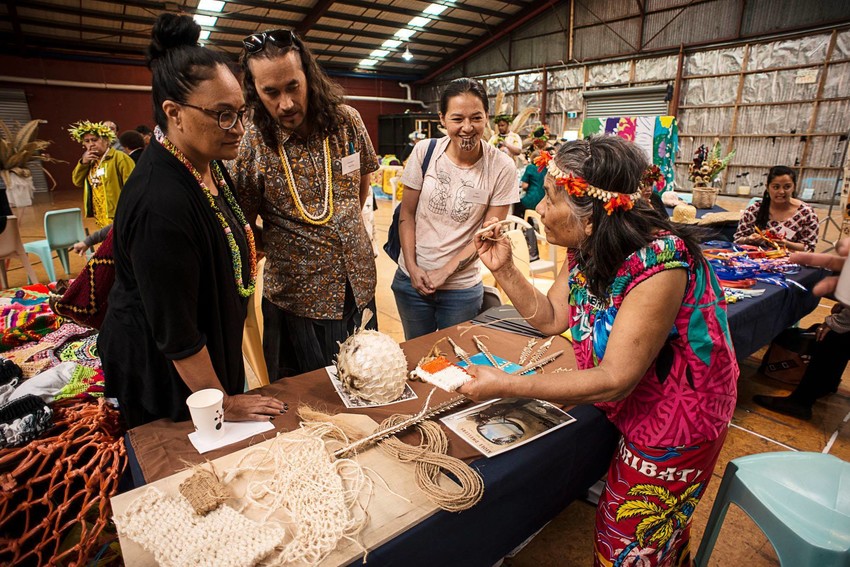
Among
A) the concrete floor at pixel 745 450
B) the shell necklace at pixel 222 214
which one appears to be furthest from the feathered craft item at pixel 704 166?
the shell necklace at pixel 222 214

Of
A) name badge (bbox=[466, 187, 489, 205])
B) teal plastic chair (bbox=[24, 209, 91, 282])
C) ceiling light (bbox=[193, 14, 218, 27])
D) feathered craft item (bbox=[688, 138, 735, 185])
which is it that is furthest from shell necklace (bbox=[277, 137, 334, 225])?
ceiling light (bbox=[193, 14, 218, 27])

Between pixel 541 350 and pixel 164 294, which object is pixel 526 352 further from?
pixel 164 294

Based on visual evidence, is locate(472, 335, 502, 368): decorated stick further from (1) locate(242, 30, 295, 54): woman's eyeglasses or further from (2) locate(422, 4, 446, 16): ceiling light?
(2) locate(422, 4, 446, 16): ceiling light

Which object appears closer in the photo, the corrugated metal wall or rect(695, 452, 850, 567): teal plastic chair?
rect(695, 452, 850, 567): teal plastic chair

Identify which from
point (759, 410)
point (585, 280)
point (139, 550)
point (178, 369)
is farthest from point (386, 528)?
point (759, 410)

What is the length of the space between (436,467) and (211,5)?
15.1 metres

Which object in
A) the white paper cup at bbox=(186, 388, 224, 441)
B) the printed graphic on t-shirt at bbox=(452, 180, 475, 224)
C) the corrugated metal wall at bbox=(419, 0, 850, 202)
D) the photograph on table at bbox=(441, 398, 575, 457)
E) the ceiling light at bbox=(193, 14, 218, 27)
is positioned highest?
the ceiling light at bbox=(193, 14, 218, 27)

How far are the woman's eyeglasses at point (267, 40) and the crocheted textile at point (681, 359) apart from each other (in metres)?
1.28

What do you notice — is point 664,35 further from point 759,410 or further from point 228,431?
point 228,431

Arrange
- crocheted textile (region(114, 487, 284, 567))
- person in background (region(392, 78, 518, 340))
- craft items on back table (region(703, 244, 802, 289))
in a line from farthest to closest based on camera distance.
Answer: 1. craft items on back table (region(703, 244, 802, 289))
2. person in background (region(392, 78, 518, 340))
3. crocheted textile (region(114, 487, 284, 567))

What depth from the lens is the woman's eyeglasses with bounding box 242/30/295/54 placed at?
1577mm

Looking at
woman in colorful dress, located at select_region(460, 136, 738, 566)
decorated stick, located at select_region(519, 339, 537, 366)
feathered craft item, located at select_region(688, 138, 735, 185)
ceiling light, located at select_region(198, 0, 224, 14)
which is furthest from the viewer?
ceiling light, located at select_region(198, 0, 224, 14)

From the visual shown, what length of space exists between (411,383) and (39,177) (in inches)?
716

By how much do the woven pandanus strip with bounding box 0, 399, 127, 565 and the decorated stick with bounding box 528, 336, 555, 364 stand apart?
52.9 inches
